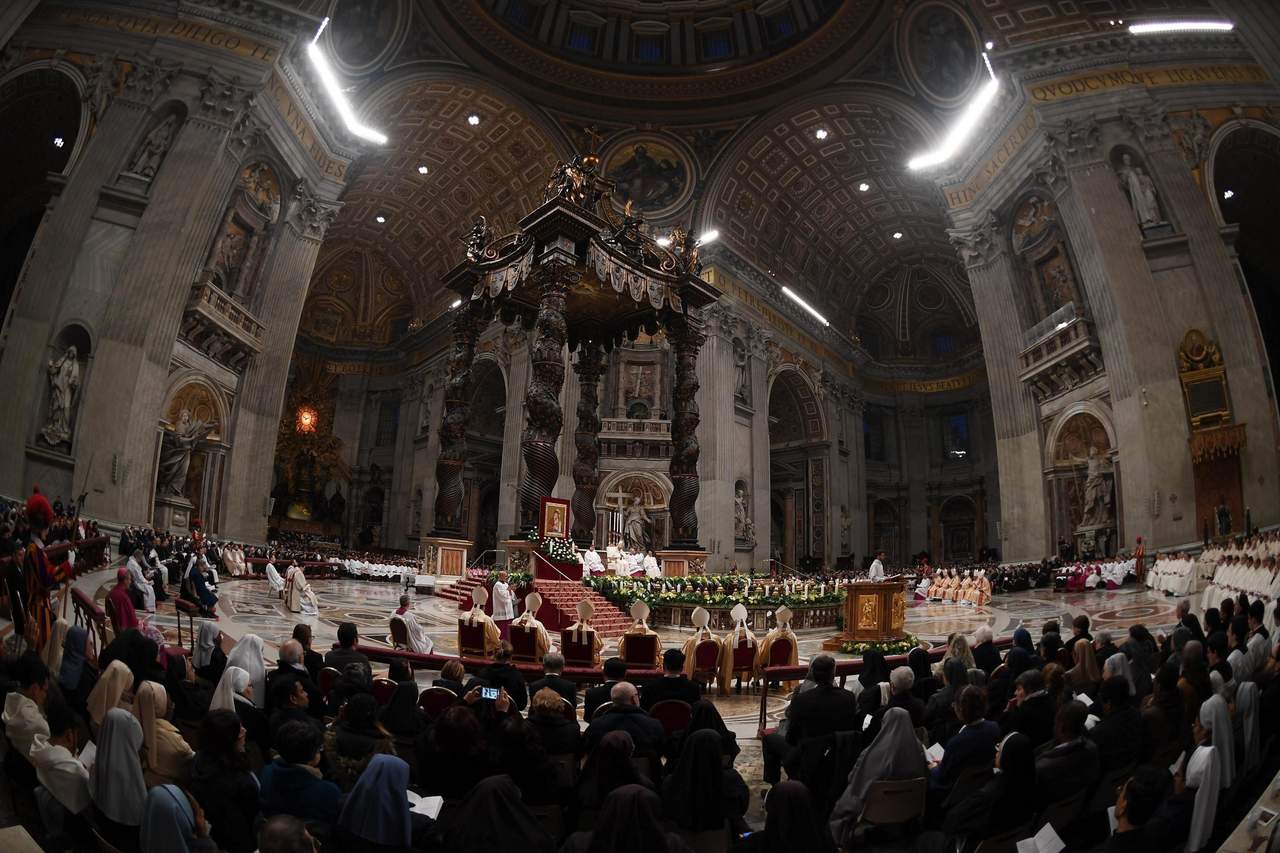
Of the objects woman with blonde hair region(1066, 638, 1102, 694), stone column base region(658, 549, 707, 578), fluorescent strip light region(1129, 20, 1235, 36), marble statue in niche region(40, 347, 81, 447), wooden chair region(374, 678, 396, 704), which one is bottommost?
wooden chair region(374, 678, 396, 704)

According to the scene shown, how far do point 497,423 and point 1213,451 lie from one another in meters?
22.8

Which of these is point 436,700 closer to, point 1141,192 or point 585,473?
point 585,473

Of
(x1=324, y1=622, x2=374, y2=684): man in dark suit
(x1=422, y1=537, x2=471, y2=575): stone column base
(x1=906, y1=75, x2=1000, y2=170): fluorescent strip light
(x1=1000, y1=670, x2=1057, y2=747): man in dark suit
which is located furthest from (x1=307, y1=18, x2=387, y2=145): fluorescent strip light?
(x1=1000, y1=670, x2=1057, y2=747): man in dark suit

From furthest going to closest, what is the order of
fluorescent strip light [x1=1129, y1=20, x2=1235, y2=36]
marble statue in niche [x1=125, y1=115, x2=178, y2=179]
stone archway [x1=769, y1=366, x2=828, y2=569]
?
stone archway [x1=769, y1=366, x2=828, y2=569]
marble statue in niche [x1=125, y1=115, x2=178, y2=179]
fluorescent strip light [x1=1129, y1=20, x2=1235, y2=36]

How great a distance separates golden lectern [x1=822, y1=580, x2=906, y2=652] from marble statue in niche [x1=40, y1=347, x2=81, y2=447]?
1417 centimetres

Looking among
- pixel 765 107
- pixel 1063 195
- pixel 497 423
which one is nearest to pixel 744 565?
pixel 497 423

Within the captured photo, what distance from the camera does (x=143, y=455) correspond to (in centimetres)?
1462

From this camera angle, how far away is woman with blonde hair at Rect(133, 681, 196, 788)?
10.00 ft

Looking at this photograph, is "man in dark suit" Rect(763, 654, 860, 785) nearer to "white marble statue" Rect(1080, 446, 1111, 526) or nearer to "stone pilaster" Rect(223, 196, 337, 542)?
"white marble statue" Rect(1080, 446, 1111, 526)

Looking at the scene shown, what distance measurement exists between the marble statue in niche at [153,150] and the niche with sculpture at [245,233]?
168 centimetres

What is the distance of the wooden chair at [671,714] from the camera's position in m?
4.26

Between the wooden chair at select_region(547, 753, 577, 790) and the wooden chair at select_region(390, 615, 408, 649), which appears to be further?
the wooden chair at select_region(390, 615, 408, 649)

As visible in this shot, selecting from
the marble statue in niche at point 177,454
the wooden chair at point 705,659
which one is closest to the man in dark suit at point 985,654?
the wooden chair at point 705,659

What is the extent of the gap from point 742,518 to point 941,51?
14.9 m
